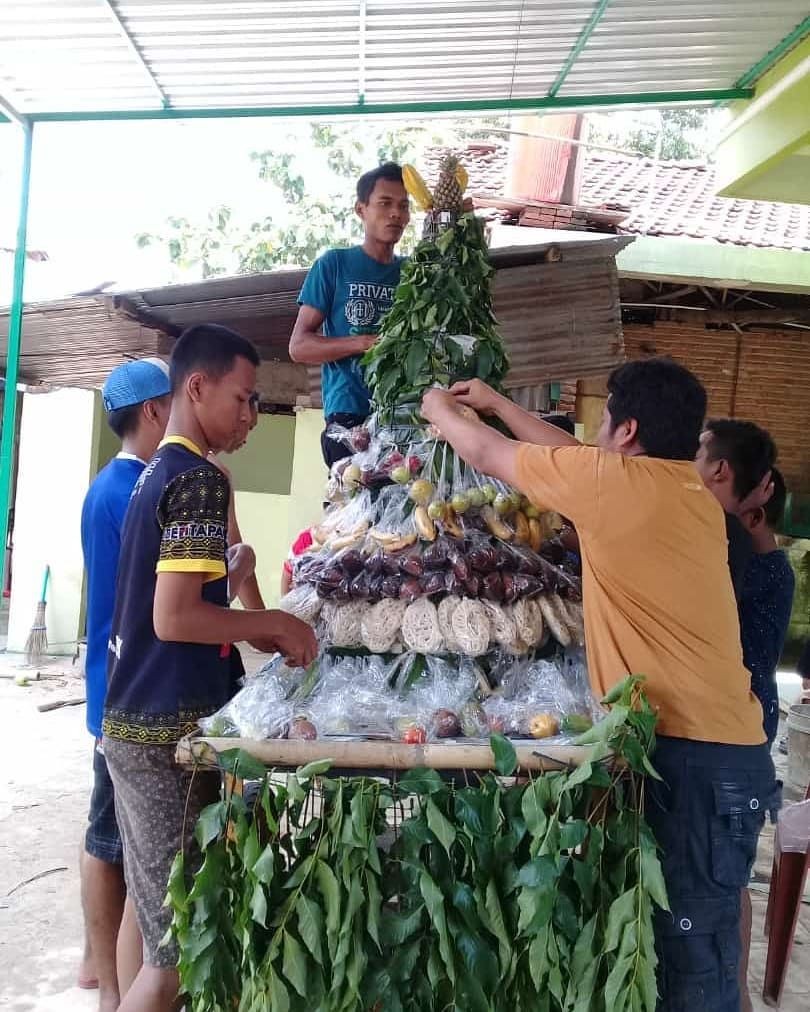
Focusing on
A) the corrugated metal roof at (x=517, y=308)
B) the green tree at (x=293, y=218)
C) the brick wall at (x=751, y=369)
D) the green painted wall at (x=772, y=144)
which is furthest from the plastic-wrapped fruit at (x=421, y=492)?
the green tree at (x=293, y=218)

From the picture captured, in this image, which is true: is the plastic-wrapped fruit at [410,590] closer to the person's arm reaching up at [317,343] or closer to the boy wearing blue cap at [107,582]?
the boy wearing blue cap at [107,582]

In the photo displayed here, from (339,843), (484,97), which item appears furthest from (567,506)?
(484,97)

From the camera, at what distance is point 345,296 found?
3.29m

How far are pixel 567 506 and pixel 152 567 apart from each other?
86 centimetres

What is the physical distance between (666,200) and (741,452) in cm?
708

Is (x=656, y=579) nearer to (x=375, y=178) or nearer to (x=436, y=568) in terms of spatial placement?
(x=436, y=568)

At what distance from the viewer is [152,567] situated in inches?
76.8

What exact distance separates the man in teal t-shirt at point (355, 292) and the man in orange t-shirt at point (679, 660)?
4.62 ft

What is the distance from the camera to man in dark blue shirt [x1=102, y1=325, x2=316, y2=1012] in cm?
188

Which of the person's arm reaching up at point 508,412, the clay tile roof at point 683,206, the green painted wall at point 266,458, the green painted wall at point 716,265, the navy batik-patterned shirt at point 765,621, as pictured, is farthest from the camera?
the green painted wall at point 266,458

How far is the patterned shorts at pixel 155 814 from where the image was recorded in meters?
1.96

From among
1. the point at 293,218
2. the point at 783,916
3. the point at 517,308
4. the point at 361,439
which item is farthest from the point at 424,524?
the point at 293,218

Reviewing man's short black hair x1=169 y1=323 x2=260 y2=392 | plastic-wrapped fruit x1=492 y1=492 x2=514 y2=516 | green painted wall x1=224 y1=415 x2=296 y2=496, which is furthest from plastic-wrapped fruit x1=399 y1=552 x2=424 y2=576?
green painted wall x1=224 y1=415 x2=296 y2=496

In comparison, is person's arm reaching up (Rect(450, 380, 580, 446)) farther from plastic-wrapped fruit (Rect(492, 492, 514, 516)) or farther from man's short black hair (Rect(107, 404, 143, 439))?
man's short black hair (Rect(107, 404, 143, 439))
